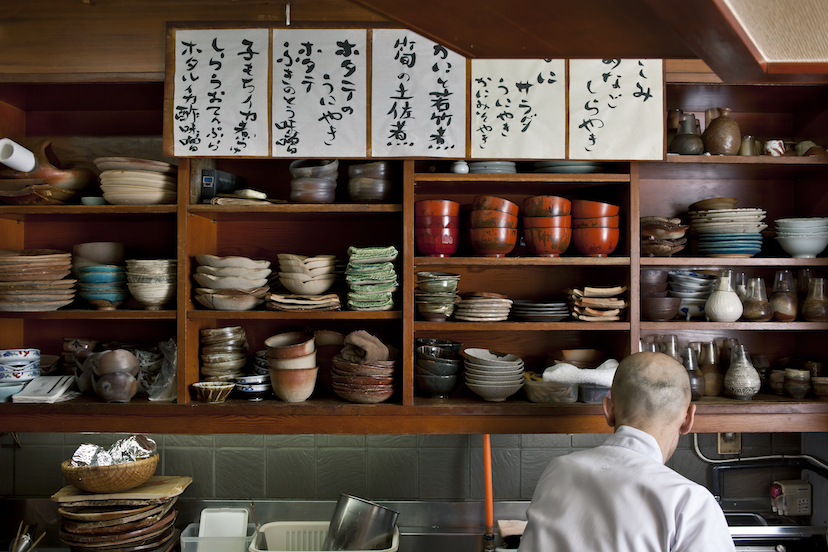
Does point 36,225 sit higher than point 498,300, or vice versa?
point 36,225

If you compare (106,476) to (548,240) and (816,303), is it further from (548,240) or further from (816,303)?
(816,303)

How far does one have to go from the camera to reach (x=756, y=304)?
244cm

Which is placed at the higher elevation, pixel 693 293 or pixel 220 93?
pixel 220 93

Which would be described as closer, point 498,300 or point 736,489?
point 498,300

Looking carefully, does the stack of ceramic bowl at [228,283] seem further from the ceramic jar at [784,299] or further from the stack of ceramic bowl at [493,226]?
the ceramic jar at [784,299]

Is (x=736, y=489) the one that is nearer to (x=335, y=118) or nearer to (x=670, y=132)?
(x=670, y=132)

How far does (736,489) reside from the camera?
9.11ft

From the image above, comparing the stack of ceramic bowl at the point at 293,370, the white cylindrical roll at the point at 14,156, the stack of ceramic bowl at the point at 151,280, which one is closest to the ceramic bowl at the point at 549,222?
the stack of ceramic bowl at the point at 293,370

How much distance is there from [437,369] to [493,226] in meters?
0.65

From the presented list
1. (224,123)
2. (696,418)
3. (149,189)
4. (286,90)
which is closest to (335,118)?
(286,90)

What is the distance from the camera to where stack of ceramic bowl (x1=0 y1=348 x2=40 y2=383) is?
96.5 inches

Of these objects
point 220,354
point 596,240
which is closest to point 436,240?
point 596,240

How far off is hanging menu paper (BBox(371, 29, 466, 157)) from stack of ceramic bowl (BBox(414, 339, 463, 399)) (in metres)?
0.82

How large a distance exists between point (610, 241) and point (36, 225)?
2.73m
